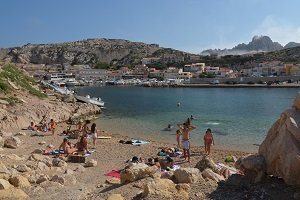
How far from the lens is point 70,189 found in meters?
11.2

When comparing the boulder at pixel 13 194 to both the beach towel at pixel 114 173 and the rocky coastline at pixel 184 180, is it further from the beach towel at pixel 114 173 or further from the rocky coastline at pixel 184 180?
the beach towel at pixel 114 173

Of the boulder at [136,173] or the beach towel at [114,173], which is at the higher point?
the boulder at [136,173]

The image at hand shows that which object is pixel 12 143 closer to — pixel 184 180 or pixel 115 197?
pixel 115 197

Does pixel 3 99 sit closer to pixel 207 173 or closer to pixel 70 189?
pixel 70 189

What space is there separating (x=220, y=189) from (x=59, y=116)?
2789 centimetres

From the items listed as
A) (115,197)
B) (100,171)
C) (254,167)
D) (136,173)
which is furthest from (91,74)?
(115,197)

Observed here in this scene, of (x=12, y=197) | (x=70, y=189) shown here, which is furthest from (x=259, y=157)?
(x=12, y=197)

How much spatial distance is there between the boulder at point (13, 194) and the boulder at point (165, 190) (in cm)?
321

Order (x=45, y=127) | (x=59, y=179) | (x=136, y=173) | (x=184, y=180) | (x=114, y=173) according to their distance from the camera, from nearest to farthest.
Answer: (x=184, y=180) → (x=136, y=173) → (x=59, y=179) → (x=114, y=173) → (x=45, y=127)

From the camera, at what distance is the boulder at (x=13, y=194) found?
393 inches

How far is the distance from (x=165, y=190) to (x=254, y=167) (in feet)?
8.32

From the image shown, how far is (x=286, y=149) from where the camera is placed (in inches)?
386

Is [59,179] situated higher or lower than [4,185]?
lower

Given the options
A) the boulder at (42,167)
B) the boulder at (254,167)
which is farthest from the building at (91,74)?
the boulder at (254,167)
